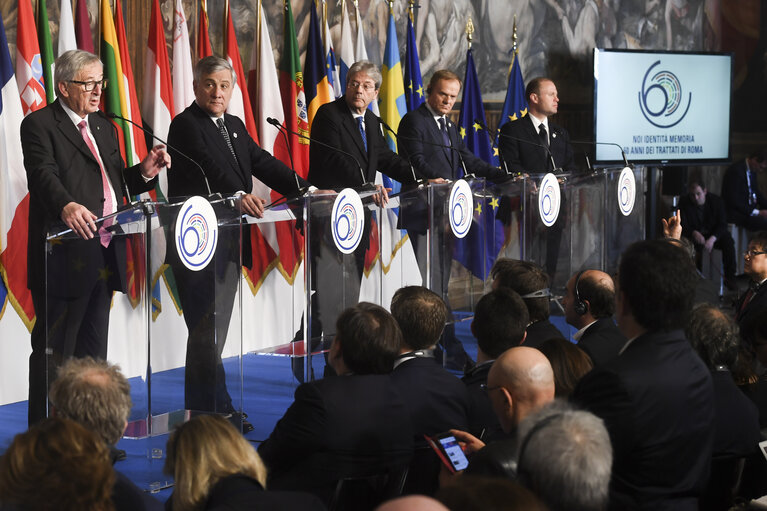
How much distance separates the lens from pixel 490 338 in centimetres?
351

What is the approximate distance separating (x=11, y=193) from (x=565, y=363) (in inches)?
152

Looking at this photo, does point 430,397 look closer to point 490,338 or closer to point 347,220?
point 490,338

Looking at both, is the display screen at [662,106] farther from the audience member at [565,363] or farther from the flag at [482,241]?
the audience member at [565,363]

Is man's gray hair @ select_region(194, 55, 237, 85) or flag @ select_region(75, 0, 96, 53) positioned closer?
man's gray hair @ select_region(194, 55, 237, 85)

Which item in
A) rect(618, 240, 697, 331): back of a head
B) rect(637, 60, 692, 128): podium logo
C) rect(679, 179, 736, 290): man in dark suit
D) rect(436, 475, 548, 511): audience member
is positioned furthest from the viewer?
rect(637, 60, 692, 128): podium logo

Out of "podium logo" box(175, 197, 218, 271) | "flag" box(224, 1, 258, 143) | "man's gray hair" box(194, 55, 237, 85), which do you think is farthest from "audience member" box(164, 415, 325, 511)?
"flag" box(224, 1, 258, 143)

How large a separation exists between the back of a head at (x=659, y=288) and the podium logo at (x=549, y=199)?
3.79 m

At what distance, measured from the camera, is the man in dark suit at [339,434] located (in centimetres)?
280

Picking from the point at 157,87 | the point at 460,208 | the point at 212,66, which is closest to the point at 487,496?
the point at 212,66

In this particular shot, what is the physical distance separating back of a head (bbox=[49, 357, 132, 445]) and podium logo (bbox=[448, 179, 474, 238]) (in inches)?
123

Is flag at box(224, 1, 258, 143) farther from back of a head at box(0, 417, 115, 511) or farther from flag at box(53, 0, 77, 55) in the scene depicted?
back of a head at box(0, 417, 115, 511)

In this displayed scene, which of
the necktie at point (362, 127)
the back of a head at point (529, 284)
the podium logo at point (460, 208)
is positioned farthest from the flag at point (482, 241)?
the back of a head at point (529, 284)

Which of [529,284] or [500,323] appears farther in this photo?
[529,284]

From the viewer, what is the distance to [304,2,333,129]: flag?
7539 millimetres
